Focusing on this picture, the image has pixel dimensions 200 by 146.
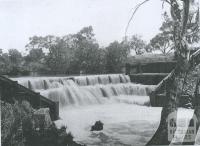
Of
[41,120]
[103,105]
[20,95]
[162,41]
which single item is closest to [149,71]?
[162,41]

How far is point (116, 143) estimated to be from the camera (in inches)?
211

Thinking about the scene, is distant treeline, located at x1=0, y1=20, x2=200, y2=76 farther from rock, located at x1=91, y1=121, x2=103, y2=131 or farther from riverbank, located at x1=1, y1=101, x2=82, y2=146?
riverbank, located at x1=1, y1=101, x2=82, y2=146

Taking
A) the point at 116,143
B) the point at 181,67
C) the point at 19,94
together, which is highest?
the point at 181,67

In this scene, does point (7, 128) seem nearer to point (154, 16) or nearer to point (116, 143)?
point (116, 143)

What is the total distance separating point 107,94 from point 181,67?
7.65m

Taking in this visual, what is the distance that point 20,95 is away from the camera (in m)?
6.41

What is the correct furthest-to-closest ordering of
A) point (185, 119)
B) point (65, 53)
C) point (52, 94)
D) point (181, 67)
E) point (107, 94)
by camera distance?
point (107, 94) < point (52, 94) < point (65, 53) < point (185, 119) < point (181, 67)

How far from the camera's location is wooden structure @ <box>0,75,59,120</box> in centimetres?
609

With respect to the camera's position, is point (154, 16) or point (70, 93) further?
point (70, 93)

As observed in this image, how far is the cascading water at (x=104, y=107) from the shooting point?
566 centimetres

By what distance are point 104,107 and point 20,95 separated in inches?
119

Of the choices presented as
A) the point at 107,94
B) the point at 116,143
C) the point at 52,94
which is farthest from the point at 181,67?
the point at 107,94

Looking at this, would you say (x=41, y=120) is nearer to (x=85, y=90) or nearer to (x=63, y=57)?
(x=63, y=57)

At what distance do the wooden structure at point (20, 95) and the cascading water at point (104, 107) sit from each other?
48 centimetres
